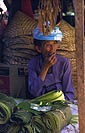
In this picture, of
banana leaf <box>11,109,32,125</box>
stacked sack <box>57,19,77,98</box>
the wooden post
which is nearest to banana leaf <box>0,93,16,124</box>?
banana leaf <box>11,109,32,125</box>

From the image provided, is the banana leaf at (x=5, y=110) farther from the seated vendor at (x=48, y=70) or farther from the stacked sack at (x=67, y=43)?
the stacked sack at (x=67, y=43)

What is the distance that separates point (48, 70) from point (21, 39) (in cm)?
70

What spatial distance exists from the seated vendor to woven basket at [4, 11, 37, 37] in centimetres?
37

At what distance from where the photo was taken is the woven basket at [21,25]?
441 centimetres

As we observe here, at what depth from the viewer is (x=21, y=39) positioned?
440 cm

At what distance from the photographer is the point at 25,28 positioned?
4410mm

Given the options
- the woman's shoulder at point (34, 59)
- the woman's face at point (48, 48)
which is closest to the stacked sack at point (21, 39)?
the woman's shoulder at point (34, 59)

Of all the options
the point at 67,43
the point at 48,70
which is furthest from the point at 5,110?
the point at 67,43

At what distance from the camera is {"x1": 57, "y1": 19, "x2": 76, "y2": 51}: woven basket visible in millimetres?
4395

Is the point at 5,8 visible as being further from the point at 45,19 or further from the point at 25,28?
the point at 45,19

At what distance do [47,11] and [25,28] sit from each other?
1.11 m

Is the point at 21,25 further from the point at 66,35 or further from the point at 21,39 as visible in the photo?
the point at 66,35

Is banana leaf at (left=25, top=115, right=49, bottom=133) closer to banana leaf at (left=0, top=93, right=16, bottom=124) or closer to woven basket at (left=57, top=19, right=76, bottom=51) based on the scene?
banana leaf at (left=0, top=93, right=16, bottom=124)

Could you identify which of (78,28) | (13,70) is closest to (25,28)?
(13,70)
